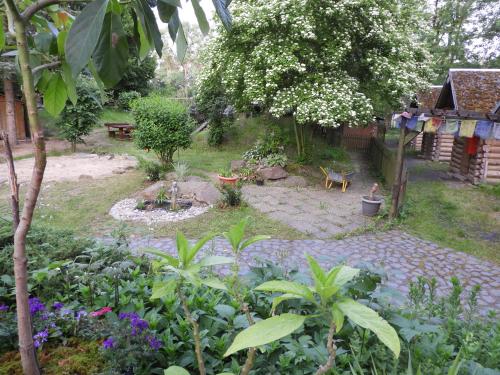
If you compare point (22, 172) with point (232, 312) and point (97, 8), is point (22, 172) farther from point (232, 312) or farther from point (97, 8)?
point (97, 8)

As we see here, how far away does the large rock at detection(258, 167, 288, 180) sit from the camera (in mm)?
11759

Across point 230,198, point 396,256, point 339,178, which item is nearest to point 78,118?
point 230,198

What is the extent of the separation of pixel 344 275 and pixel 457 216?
31.0ft

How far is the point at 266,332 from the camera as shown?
703 mm

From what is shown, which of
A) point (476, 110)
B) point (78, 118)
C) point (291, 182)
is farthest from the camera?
point (78, 118)

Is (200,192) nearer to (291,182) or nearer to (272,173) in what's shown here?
(272,173)

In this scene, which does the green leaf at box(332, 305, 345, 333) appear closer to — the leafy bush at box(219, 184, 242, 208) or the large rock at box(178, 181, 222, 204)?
the leafy bush at box(219, 184, 242, 208)

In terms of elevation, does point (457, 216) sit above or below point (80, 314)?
below

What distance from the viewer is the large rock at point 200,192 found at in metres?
9.04

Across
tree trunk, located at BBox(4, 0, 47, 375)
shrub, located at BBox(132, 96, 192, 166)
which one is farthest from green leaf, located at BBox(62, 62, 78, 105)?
shrub, located at BBox(132, 96, 192, 166)

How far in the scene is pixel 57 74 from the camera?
4.53 ft

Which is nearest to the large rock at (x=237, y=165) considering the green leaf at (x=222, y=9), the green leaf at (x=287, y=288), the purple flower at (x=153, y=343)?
the purple flower at (x=153, y=343)

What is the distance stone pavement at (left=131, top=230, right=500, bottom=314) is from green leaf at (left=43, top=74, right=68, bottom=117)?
3.88 meters

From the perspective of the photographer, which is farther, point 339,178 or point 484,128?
point 339,178
